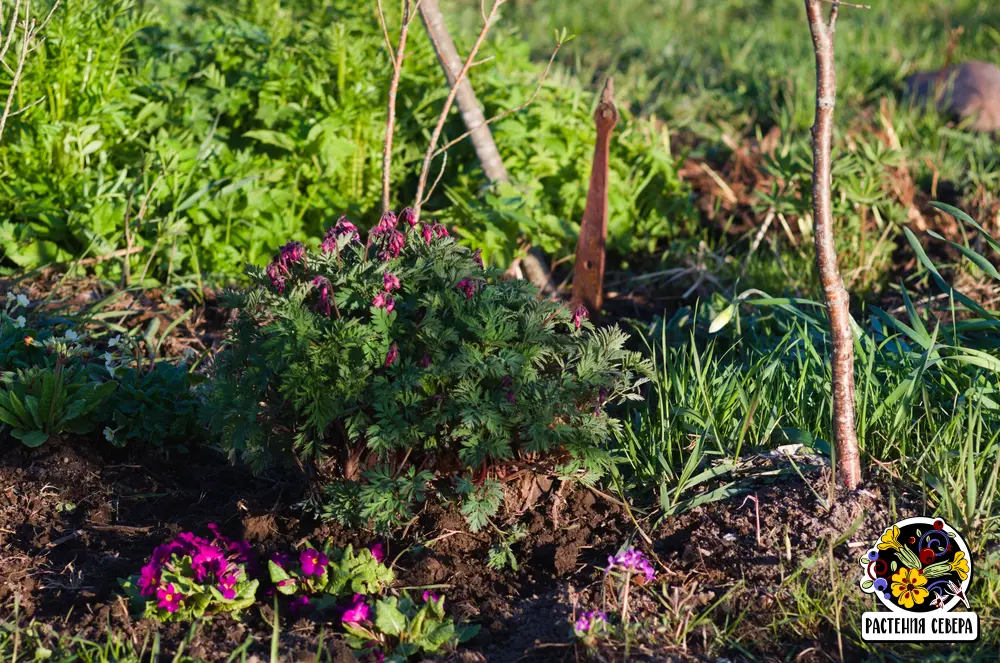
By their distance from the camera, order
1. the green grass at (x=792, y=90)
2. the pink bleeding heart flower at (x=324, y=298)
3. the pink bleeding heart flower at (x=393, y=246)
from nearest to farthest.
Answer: the pink bleeding heart flower at (x=324, y=298) < the pink bleeding heart flower at (x=393, y=246) < the green grass at (x=792, y=90)

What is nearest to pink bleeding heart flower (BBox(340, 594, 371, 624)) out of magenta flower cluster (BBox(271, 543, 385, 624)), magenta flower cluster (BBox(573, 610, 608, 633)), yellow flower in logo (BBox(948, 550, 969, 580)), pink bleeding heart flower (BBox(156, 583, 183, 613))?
→ magenta flower cluster (BBox(271, 543, 385, 624))

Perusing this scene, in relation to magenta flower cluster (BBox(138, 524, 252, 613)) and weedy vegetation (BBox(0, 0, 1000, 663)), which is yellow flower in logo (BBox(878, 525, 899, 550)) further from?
magenta flower cluster (BBox(138, 524, 252, 613))

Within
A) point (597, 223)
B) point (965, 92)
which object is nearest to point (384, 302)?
point (597, 223)

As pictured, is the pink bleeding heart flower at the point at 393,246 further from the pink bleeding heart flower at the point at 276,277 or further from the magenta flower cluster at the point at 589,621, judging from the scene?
the magenta flower cluster at the point at 589,621

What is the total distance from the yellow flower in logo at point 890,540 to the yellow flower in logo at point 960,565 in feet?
0.41

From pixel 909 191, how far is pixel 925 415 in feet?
6.18

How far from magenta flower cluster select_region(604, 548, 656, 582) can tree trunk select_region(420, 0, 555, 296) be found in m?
1.57

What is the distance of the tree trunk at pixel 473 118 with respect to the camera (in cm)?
365

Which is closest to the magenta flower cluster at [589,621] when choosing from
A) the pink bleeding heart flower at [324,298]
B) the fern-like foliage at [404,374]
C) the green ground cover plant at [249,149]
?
the fern-like foliage at [404,374]

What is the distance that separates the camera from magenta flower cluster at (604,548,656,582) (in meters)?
2.25

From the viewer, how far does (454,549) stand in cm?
253

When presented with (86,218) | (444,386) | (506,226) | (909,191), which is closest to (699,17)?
(909,191)

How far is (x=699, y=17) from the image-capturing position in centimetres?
749

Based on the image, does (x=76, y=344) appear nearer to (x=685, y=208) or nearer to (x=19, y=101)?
(x=19, y=101)
